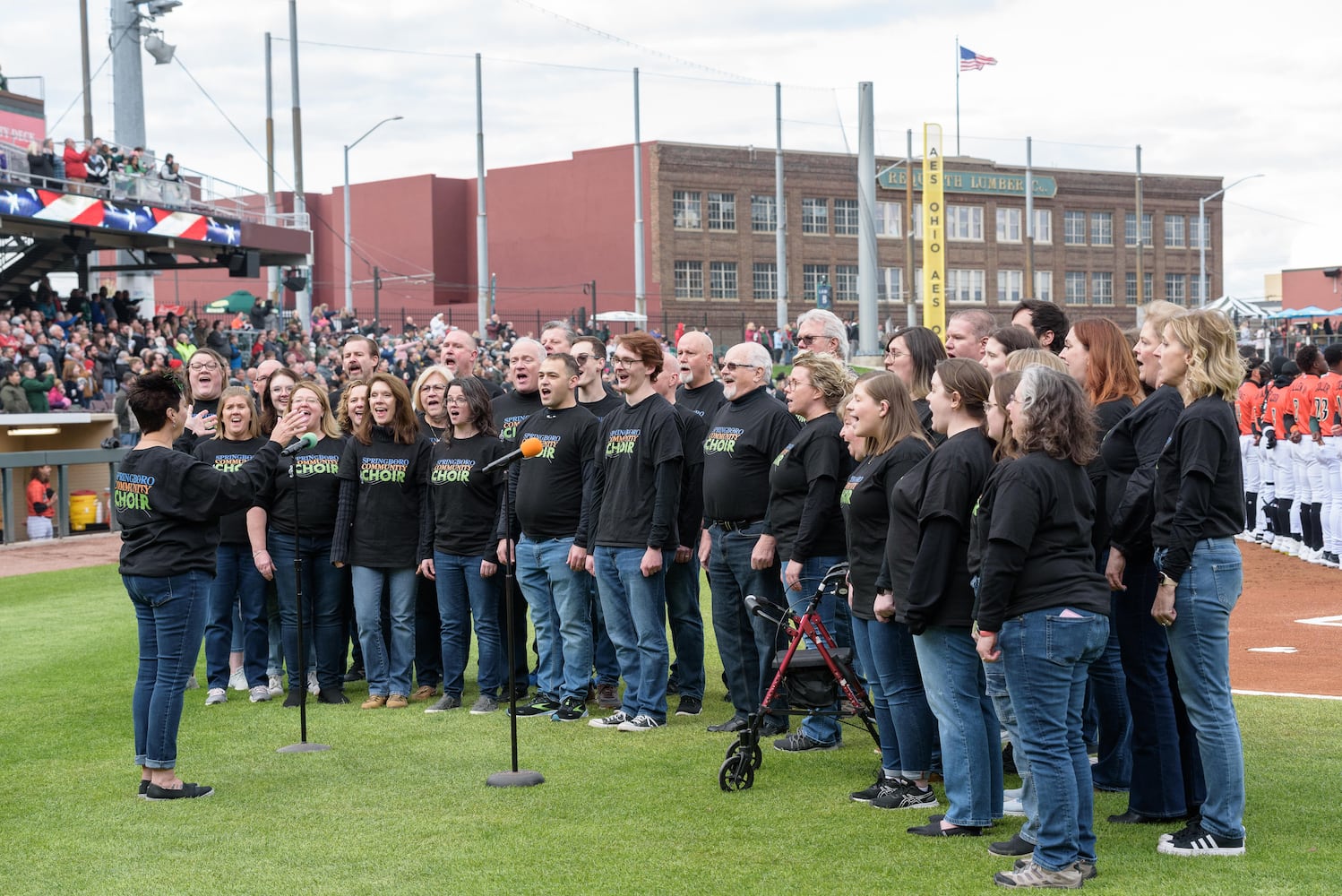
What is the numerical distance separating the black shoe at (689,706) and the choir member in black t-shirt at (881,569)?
2.44m

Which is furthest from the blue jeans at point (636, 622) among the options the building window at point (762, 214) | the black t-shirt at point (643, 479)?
the building window at point (762, 214)

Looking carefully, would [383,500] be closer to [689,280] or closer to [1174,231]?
[689,280]

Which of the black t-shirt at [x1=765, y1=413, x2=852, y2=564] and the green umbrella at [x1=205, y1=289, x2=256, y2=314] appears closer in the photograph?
the black t-shirt at [x1=765, y1=413, x2=852, y2=564]

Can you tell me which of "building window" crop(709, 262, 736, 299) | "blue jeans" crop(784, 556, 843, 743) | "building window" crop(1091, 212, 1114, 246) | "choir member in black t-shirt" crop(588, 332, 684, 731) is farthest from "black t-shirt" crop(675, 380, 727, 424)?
"building window" crop(1091, 212, 1114, 246)

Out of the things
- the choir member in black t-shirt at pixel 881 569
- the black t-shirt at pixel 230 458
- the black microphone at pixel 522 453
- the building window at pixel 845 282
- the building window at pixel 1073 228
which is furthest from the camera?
the building window at pixel 1073 228

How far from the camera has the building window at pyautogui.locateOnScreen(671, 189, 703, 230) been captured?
58125 millimetres

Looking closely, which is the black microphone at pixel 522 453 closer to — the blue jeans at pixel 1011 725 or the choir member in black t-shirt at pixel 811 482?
the choir member in black t-shirt at pixel 811 482

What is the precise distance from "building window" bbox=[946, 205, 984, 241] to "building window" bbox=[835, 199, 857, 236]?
6.00 metres

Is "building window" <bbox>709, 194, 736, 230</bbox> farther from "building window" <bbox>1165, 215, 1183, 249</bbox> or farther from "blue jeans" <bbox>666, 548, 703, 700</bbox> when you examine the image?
"blue jeans" <bbox>666, 548, 703, 700</bbox>

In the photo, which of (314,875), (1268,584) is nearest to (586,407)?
(314,875)

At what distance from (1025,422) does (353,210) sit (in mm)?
61145

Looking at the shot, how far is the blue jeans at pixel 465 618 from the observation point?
8961 mm

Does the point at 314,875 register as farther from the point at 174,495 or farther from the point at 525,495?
the point at 525,495

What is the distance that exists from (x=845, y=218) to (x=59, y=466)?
154 feet
